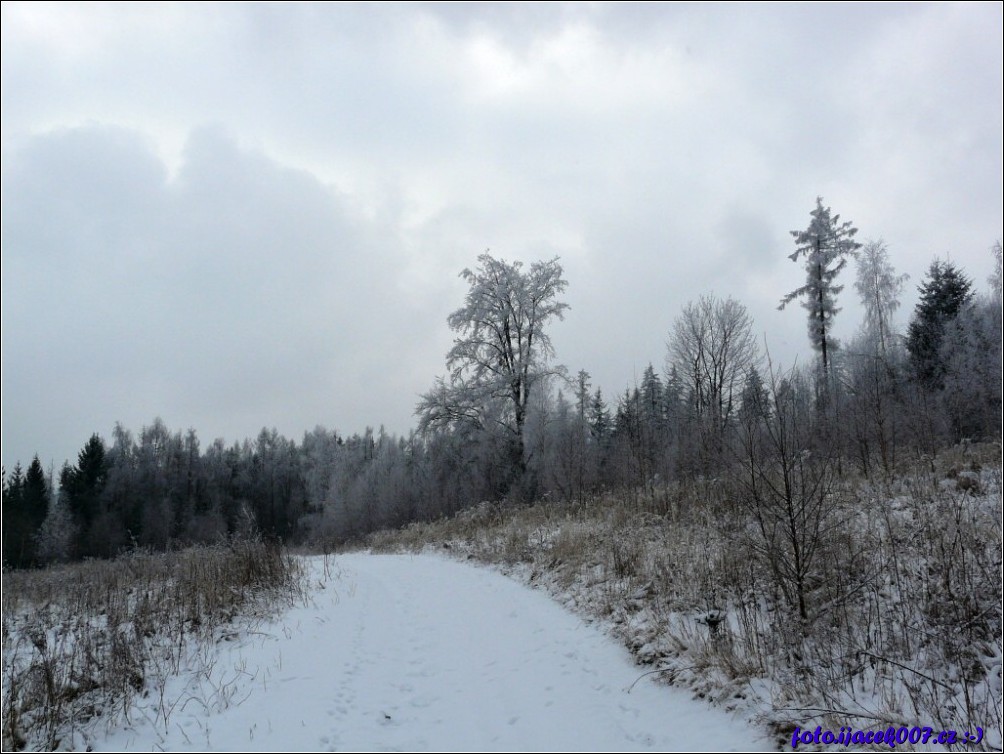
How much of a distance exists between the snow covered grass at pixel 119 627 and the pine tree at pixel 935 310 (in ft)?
97.9

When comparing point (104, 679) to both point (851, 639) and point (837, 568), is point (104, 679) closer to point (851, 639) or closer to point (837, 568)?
point (851, 639)

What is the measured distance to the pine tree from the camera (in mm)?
27578

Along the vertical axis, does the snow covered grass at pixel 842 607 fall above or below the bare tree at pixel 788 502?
below

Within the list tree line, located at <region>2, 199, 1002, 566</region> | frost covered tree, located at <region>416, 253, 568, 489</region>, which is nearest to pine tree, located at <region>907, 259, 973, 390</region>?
tree line, located at <region>2, 199, 1002, 566</region>

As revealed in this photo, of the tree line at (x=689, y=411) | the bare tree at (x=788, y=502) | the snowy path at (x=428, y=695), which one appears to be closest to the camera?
the snowy path at (x=428, y=695)

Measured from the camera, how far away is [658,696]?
5.34m

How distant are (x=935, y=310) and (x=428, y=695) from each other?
36.4 metres

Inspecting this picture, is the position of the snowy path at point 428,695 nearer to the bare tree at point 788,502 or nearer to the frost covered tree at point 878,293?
the bare tree at point 788,502

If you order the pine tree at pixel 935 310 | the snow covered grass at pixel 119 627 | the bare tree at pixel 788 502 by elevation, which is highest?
the pine tree at pixel 935 310

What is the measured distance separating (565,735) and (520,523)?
44.5 feet

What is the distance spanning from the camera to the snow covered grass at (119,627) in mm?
4734

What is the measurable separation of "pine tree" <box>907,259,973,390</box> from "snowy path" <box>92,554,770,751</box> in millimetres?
27590

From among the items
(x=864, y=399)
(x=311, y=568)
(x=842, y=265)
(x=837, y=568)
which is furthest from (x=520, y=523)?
(x=842, y=265)

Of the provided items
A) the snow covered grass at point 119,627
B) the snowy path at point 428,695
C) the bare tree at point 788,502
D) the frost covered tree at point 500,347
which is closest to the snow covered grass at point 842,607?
the bare tree at point 788,502
